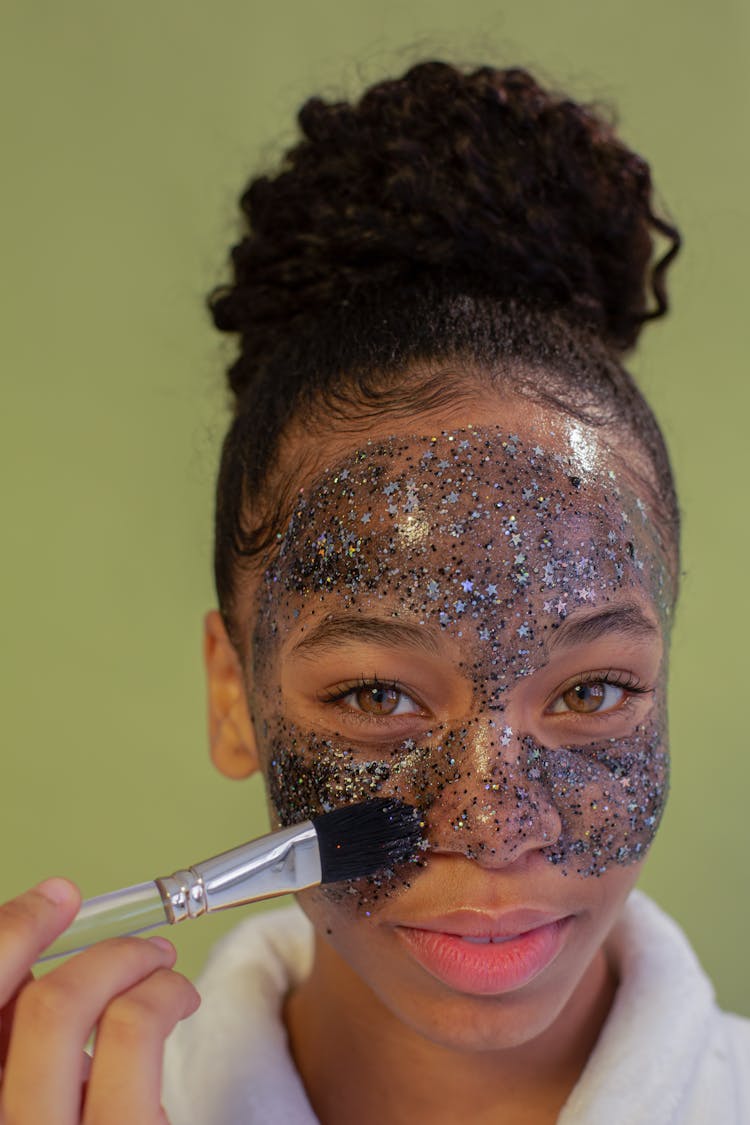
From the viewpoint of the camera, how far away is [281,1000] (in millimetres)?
1092

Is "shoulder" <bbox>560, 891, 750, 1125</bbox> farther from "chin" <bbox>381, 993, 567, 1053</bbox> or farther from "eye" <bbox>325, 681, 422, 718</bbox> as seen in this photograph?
"eye" <bbox>325, 681, 422, 718</bbox>

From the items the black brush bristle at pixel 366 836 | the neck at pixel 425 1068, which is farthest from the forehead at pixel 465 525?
the neck at pixel 425 1068

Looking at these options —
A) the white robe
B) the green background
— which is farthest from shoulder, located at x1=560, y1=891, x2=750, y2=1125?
the green background

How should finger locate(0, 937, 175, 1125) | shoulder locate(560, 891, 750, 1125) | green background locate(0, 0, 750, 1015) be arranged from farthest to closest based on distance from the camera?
1. green background locate(0, 0, 750, 1015)
2. shoulder locate(560, 891, 750, 1125)
3. finger locate(0, 937, 175, 1125)

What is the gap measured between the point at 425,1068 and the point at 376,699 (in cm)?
30

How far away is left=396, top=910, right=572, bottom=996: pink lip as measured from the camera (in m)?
0.82

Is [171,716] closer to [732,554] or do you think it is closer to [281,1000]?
[281,1000]

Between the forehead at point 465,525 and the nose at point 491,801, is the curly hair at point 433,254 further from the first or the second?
the nose at point 491,801

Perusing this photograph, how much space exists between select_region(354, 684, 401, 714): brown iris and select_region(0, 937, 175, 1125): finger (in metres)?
0.23

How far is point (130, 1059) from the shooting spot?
2.23ft

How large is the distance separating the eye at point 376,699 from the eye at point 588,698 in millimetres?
95

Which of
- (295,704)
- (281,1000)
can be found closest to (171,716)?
(281,1000)

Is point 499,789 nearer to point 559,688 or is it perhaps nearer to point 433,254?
point 559,688

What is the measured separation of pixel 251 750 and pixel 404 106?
0.52 meters
